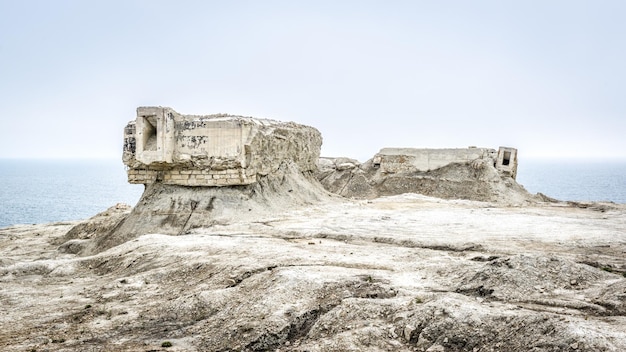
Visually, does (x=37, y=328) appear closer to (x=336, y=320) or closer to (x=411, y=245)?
(x=336, y=320)

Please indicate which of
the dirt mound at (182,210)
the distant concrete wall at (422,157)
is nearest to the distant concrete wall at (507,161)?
the distant concrete wall at (422,157)

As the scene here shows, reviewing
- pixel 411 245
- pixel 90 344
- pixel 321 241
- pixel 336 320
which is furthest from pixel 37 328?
pixel 411 245

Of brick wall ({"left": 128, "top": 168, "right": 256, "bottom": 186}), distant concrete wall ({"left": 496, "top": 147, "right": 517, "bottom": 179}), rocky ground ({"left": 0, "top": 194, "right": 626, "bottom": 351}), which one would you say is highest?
distant concrete wall ({"left": 496, "top": 147, "right": 517, "bottom": 179})

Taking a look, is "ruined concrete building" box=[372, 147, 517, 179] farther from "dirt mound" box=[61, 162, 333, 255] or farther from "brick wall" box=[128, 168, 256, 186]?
"brick wall" box=[128, 168, 256, 186]

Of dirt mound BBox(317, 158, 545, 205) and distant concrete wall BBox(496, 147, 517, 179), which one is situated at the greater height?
distant concrete wall BBox(496, 147, 517, 179)

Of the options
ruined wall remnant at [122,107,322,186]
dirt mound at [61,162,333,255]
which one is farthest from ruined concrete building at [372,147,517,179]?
ruined wall remnant at [122,107,322,186]

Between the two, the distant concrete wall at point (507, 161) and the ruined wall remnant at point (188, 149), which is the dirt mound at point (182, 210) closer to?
the ruined wall remnant at point (188, 149)

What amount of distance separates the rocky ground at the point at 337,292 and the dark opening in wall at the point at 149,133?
3862 millimetres

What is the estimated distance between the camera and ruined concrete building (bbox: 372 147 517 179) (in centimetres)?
2548

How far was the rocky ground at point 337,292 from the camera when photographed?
556 centimetres

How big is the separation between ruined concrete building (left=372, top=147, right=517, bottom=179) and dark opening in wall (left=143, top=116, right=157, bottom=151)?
14.9 m

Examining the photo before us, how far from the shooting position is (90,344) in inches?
249

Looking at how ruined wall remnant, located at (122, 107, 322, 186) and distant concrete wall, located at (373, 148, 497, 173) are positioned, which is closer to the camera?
ruined wall remnant, located at (122, 107, 322, 186)

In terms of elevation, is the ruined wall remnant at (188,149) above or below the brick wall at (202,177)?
above
